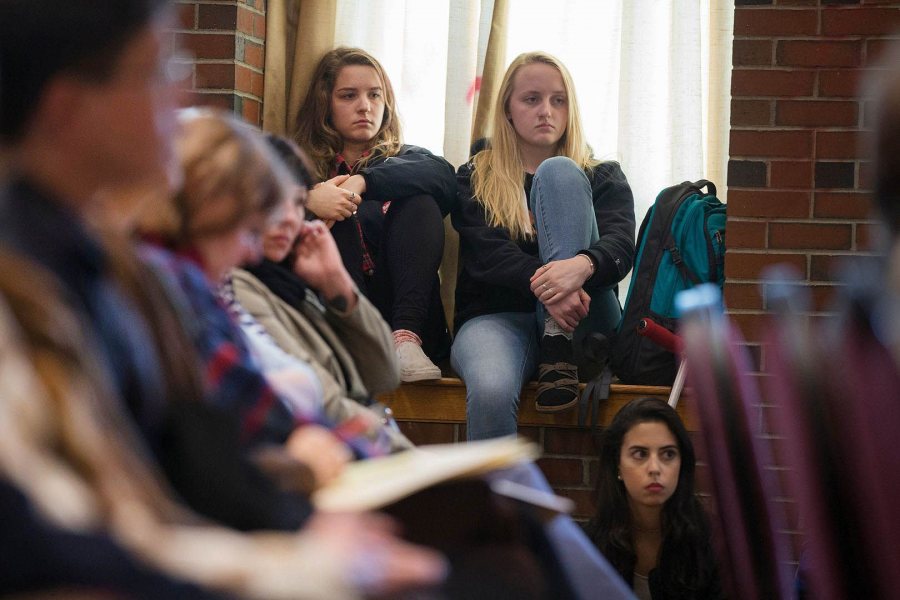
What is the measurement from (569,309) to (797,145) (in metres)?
0.76

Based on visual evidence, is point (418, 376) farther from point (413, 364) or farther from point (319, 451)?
point (319, 451)

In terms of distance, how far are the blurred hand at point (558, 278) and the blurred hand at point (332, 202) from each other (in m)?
0.55

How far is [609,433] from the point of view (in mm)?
2938

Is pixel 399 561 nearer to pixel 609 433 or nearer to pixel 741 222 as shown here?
pixel 609 433

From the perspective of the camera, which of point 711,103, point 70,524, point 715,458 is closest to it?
point 70,524

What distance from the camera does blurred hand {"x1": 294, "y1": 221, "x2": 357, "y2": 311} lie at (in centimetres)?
185

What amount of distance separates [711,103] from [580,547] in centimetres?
A: 271

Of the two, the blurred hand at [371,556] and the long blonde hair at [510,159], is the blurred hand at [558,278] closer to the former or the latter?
the long blonde hair at [510,159]

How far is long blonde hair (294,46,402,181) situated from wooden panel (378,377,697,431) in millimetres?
751

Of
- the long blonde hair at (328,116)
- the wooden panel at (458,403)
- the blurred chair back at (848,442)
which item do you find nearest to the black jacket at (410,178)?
the long blonde hair at (328,116)

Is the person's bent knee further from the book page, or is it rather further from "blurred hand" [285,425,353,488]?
the book page

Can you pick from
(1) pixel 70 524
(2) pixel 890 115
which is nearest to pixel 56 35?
(1) pixel 70 524

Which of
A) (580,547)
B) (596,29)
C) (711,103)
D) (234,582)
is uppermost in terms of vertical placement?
(596,29)

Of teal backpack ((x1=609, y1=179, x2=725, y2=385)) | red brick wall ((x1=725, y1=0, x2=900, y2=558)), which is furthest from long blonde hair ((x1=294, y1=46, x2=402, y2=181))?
red brick wall ((x1=725, y1=0, x2=900, y2=558))
